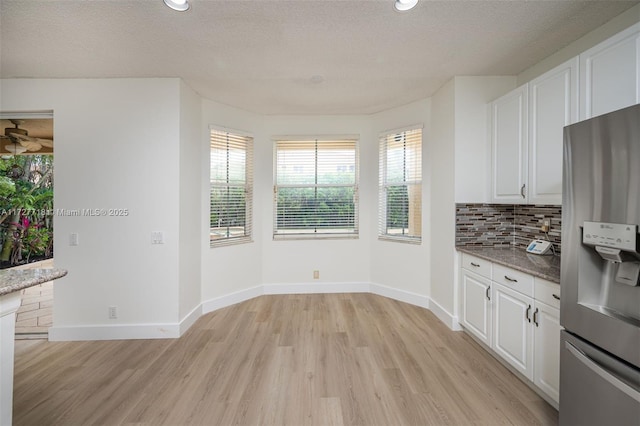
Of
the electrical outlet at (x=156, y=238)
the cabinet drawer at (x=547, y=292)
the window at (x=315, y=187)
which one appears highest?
the window at (x=315, y=187)

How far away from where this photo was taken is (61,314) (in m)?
2.83

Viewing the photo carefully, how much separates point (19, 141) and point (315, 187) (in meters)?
3.40

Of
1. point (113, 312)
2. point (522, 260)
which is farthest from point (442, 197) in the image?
point (113, 312)

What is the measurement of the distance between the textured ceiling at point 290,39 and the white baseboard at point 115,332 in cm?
255

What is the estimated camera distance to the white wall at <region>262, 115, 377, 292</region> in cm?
412

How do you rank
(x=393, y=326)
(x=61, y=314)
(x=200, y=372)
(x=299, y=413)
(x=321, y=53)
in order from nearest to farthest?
1. (x=299, y=413)
2. (x=200, y=372)
3. (x=321, y=53)
4. (x=61, y=314)
5. (x=393, y=326)

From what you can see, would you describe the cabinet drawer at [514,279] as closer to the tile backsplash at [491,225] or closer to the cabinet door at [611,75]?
the tile backsplash at [491,225]

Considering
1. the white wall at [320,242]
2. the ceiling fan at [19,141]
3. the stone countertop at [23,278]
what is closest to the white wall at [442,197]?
the white wall at [320,242]

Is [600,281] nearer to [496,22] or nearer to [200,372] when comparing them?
[496,22]

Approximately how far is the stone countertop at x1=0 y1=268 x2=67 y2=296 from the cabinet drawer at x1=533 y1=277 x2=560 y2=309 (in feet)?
9.21

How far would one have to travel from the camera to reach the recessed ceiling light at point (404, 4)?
5.91 ft

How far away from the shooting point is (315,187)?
13.7ft

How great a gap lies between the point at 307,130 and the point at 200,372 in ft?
10.6

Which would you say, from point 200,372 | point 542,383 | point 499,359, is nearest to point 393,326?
point 499,359
